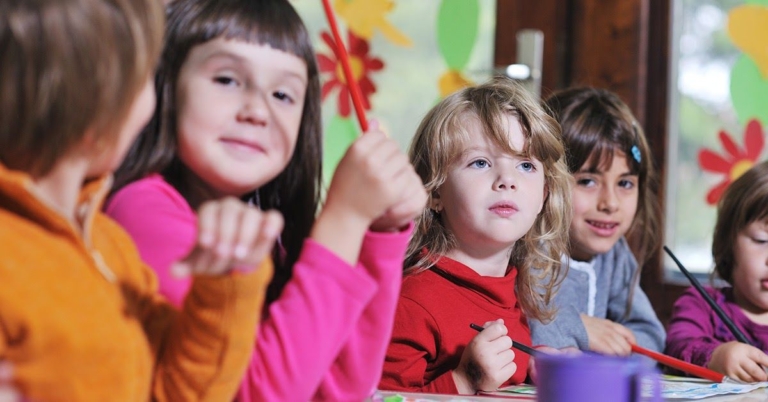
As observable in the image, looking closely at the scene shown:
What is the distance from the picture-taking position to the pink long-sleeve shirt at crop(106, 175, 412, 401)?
728 millimetres

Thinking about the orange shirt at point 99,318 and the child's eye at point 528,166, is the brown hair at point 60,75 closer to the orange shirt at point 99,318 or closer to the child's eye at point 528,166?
the orange shirt at point 99,318

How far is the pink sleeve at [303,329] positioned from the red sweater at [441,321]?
0.43m

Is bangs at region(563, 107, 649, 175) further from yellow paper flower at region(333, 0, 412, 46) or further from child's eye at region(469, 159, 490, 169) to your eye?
yellow paper flower at region(333, 0, 412, 46)

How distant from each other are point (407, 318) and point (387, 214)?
0.42 m

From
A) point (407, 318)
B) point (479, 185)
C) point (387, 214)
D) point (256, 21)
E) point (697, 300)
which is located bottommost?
point (697, 300)

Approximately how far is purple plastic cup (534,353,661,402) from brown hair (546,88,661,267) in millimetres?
901

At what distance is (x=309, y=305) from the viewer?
0.73 meters

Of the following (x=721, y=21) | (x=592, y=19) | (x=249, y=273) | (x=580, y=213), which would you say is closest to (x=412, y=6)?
(x=592, y=19)

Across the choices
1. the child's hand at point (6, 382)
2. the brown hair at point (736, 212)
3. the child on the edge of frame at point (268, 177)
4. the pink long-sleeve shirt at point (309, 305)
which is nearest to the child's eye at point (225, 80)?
the child on the edge of frame at point (268, 177)

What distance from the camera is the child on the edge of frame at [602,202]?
5.29ft

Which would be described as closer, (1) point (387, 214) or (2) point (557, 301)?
(1) point (387, 214)

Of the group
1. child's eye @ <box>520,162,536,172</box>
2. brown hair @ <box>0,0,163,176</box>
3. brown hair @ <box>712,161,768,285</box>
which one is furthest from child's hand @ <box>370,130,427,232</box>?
brown hair @ <box>712,161,768,285</box>

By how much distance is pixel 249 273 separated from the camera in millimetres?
643

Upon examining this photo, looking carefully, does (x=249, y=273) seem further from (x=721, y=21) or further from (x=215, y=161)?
(x=721, y=21)
